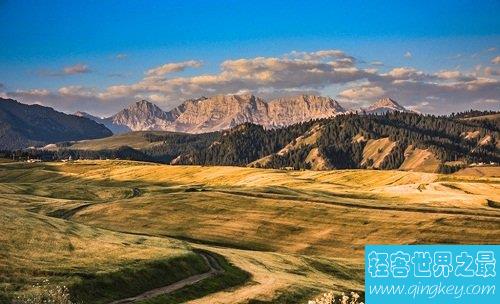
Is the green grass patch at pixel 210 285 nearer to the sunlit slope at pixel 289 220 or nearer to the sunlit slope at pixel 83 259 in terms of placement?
the sunlit slope at pixel 83 259

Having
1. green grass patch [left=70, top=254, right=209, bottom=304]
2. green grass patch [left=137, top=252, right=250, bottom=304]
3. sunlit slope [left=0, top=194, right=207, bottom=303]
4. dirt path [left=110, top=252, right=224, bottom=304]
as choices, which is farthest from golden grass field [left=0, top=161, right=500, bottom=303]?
dirt path [left=110, top=252, right=224, bottom=304]

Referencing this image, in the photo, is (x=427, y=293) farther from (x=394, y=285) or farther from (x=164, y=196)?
(x=164, y=196)

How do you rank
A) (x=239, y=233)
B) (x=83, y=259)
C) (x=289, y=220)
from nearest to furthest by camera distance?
1. (x=83, y=259)
2. (x=239, y=233)
3. (x=289, y=220)

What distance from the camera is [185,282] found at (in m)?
88.5

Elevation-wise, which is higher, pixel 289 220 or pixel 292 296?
pixel 289 220

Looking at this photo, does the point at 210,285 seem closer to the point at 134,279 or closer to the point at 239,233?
the point at 134,279

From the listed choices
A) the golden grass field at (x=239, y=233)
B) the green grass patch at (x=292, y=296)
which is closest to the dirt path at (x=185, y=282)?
the golden grass field at (x=239, y=233)

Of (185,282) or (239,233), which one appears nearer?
(185,282)

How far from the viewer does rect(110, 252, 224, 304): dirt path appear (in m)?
76.9

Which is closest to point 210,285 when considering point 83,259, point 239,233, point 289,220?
point 83,259

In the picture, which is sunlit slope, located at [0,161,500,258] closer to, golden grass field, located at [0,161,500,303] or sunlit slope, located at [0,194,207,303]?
golden grass field, located at [0,161,500,303]

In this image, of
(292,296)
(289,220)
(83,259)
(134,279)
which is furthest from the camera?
(289,220)

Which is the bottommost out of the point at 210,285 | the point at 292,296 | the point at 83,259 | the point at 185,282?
the point at 292,296

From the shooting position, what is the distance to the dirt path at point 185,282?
7688 cm
